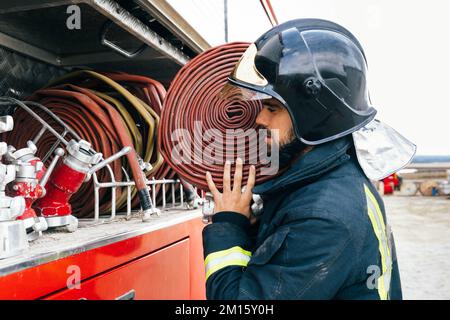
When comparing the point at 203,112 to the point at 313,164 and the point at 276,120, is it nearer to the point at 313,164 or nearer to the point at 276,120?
the point at 276,120

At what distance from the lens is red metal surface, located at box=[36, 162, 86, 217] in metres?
1.56

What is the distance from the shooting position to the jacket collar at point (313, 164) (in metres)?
1.27

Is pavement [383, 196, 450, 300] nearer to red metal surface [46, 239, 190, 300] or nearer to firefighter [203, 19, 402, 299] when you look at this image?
red metal surface [46, 239, 190, 300]

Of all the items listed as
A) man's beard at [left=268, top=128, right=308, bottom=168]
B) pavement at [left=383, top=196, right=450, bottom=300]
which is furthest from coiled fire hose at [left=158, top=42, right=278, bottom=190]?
pavement at [left=383, top=196, right=450, bottom=300]

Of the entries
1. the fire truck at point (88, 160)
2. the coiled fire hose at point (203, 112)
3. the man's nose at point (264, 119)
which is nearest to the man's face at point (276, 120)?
the man's nose at point (264, 119)

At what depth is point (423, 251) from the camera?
732 centimetres

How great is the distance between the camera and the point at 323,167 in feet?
4.20

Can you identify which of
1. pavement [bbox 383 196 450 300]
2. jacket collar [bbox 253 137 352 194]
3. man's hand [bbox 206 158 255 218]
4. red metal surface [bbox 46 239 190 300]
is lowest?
pavement [bbox 383 196 450 300]

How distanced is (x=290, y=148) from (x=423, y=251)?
7031 mm

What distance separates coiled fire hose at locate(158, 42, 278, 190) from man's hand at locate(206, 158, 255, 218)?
0.06 m

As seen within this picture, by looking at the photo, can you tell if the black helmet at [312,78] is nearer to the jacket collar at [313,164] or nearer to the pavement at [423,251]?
the jacket collar at [313,164]

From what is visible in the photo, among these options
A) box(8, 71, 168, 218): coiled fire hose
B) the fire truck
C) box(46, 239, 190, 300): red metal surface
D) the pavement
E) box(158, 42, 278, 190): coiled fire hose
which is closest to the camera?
the fire truck

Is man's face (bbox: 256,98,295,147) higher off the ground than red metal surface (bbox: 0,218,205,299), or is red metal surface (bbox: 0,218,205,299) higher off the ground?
man's face (bbox: 256,98,295,147)

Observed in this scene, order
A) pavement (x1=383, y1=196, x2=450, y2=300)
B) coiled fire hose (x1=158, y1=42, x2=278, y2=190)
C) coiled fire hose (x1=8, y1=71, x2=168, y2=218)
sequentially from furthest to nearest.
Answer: pavement (x1=383, y1=196, x2=450, y2=300) → coiled fire hose (x1=8, y1=71, x2=168, y2=218) → coiled fire hose (x1=158, y1=42, x2=278, y2=190)
